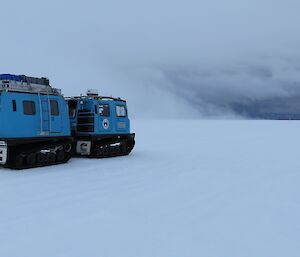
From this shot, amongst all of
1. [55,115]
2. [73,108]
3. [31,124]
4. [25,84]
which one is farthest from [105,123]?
[25,84]

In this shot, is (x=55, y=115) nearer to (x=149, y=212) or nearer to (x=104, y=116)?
(x=104, y=116)

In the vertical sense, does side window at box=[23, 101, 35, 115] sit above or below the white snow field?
above

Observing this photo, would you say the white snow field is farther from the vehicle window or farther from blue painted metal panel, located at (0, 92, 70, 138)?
the vehicle window

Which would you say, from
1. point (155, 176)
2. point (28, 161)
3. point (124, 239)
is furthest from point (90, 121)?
point (124, 239)

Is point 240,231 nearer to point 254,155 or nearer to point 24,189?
point 24,189

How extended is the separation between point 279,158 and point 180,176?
7.28m

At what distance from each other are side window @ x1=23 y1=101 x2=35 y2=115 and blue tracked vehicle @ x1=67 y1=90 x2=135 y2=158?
9.71ft

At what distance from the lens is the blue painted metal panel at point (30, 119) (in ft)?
41.1

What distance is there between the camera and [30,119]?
43.1ft

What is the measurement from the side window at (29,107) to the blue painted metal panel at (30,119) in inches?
3.8

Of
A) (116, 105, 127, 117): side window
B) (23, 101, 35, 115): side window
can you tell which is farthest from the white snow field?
(116, 105, 127, 117): side window

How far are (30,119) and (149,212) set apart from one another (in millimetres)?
7268

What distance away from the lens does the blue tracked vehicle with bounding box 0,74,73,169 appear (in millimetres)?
12539

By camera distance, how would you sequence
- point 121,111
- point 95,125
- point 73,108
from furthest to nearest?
1. point 121,111
2. point 73,108
3. point 95,125
